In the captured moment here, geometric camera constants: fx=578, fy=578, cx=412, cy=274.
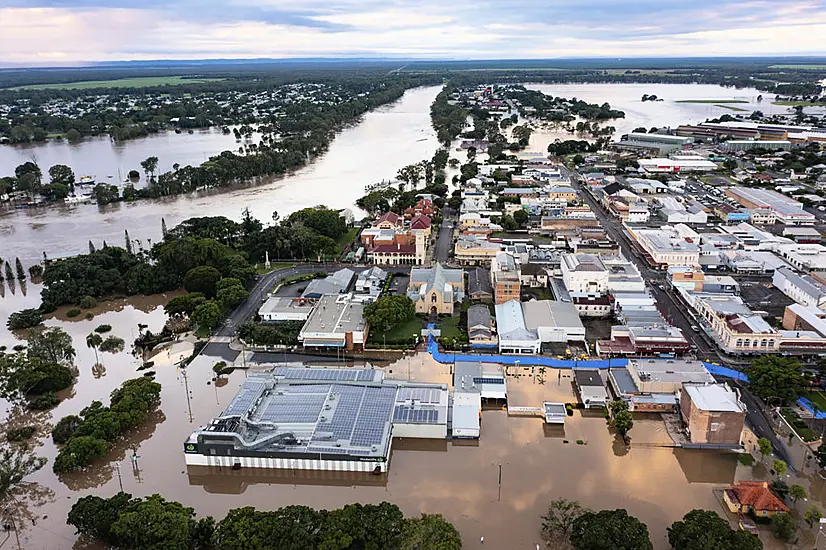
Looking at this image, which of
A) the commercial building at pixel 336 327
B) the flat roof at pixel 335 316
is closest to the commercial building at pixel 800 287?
the commercial building at pixel 336 327

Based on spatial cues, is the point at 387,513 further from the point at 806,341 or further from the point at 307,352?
the point at 806,341

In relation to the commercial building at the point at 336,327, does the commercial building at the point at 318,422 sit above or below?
below

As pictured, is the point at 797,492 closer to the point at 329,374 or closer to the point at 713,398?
the point at 713,398

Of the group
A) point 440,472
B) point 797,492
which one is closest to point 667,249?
point 797,492

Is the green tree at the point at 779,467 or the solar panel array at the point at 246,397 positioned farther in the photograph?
the solar panel array at the point at 246,397

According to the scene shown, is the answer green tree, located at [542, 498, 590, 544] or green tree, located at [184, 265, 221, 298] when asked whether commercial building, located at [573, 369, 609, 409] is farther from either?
green tree, located at [184, 265, 221, 298]

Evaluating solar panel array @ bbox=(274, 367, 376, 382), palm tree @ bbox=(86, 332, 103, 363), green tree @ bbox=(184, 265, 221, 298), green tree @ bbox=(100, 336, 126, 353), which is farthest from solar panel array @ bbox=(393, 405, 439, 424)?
green tree @ bbox=(184, 265, 221, 298)

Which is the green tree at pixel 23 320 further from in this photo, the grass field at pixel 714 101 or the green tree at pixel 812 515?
the grass field at pixel 714 101

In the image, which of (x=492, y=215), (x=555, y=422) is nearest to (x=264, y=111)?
(x=492, y=215)
